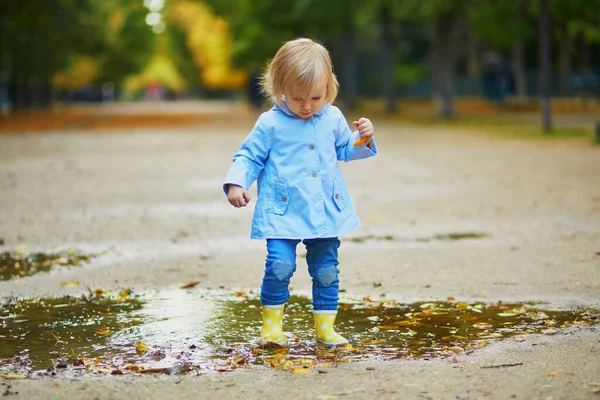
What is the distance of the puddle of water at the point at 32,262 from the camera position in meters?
7.04

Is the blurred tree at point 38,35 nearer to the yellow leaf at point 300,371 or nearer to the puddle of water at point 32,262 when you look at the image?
the puddle of water at point 32,262

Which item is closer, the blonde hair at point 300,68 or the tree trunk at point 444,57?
the blonde hair at point 300,68

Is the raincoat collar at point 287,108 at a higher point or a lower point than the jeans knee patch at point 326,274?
higher

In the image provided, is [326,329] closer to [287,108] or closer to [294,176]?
[294,176]

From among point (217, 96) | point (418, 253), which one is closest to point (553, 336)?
point (418, 253)

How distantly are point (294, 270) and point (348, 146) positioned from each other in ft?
2.23

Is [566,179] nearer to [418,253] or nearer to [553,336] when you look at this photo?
[418,253]

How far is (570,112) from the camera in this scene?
3472 cm

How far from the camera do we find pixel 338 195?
4.86 meters

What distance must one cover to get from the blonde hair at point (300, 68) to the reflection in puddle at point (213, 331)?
46.5 inches

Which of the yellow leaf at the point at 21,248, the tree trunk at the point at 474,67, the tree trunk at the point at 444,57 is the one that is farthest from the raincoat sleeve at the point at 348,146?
the tree trunk at the point at 474,67

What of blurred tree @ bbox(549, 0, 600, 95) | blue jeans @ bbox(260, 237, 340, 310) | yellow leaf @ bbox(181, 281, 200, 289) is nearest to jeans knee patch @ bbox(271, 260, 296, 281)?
blue jeans @ bbox(260, 237, 340, 310)

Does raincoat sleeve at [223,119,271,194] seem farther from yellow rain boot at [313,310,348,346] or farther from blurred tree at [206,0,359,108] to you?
blurred tree at [206,0,359,108]

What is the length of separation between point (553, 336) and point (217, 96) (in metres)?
101
